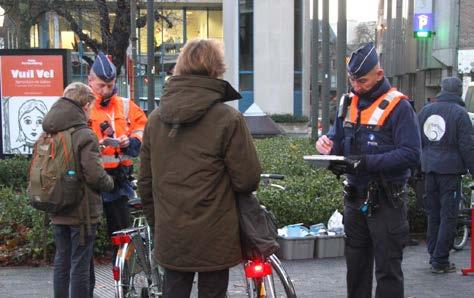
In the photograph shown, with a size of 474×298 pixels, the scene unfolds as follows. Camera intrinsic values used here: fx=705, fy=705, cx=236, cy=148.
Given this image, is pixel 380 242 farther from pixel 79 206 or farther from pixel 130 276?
pixel 79 206

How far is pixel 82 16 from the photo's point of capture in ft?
75.0

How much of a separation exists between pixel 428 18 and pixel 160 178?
29.9m

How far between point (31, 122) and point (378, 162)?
7556 mm

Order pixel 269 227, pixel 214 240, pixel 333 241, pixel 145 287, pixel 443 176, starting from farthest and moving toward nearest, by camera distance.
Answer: pixel 333 241, pixel 443 176, pixel 145 287, pixel 269 227, pixel 214 240

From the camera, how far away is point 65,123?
16.1 ft

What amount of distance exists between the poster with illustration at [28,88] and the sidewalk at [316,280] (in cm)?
395

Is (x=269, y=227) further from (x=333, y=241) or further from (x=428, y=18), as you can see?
(x=428, y=18)

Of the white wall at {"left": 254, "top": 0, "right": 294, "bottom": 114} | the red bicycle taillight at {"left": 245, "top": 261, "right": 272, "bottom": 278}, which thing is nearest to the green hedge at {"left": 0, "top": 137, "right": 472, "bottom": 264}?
the red bicycle taillight at {"left": 245, "top": 261, "right": 272, "bottom": 278}

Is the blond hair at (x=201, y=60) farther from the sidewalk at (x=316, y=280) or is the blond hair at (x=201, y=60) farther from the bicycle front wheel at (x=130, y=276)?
the sidewalk at (x=316, y=280)

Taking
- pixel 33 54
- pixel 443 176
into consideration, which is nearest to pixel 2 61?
pixel 33 54

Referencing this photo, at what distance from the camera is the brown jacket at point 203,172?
3.50 m

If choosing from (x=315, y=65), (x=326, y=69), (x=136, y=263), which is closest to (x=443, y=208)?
(x=136, y=263)

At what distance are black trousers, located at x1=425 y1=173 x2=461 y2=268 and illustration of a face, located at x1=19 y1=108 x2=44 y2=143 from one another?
6311 millimetres

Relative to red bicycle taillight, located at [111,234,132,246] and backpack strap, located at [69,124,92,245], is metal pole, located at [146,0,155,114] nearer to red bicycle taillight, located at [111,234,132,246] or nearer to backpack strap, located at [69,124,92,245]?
red bicycle taillight, located at [111,234,132,246]
